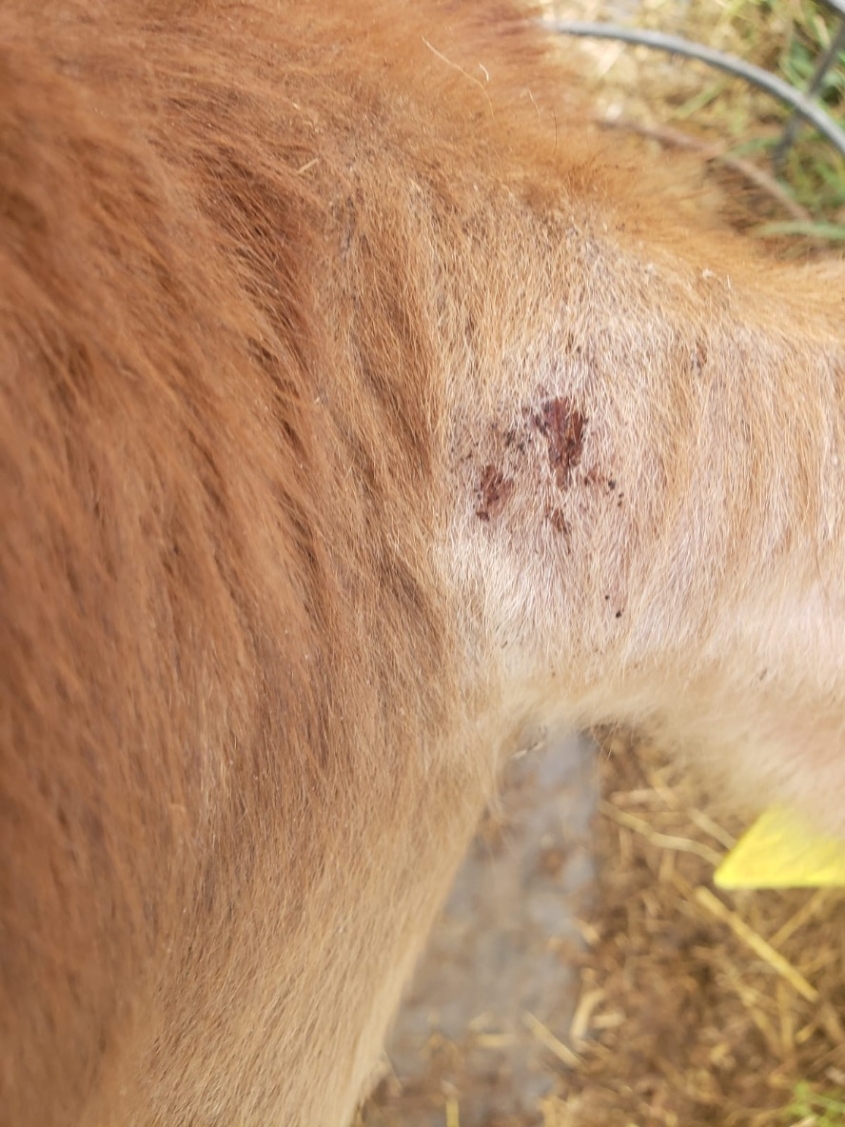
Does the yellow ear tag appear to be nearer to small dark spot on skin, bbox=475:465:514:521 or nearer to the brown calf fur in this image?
the brown calf fur

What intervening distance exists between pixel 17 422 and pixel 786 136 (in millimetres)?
1227

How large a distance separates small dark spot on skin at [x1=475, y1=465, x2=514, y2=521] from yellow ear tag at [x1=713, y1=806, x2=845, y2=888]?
0.41m

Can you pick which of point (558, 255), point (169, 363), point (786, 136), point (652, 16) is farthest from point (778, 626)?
point (652, 16)

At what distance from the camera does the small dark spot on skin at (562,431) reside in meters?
0.55

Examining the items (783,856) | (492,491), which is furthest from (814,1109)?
(492,491)

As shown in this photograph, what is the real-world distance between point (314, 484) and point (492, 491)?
12 centimetres

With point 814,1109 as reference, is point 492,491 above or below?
above

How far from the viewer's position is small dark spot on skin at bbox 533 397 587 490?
55 centimetres

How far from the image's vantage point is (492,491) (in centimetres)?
55

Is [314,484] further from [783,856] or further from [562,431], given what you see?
[783,856]

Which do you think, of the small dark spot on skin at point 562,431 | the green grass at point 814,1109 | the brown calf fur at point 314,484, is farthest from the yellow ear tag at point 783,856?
the green grass at point 814,1109

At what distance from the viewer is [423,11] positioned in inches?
22.8

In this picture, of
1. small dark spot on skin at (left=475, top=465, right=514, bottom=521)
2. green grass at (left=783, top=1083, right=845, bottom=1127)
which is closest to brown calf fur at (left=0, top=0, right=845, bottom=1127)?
small dark spot on skin at (left=475, top=465, right=514, bottom=521)

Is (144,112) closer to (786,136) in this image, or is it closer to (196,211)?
(196,211)
